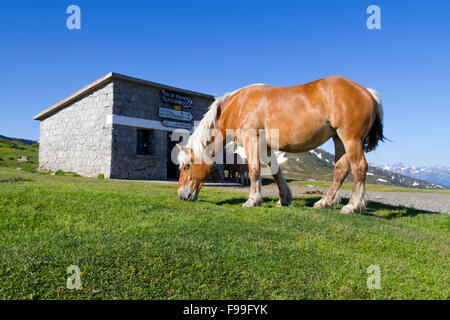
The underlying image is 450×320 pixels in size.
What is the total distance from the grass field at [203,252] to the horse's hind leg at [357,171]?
35cm

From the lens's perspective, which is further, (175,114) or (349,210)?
(175,114)

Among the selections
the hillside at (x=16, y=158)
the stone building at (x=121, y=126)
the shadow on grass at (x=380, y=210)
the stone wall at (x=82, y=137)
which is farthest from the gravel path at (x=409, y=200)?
the hillside at (x=16, y=158)

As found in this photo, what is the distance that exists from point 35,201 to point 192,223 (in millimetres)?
2462

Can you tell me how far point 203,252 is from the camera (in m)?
3.06

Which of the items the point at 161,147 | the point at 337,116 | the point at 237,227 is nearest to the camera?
the point at 237,227

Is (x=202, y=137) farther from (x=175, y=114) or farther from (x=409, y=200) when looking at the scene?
(x=175, y=114)

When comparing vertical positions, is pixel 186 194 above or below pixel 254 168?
below

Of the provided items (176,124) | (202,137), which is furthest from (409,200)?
(176,124)

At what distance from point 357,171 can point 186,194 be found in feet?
9.86

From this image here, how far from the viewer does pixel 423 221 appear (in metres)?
5.70
